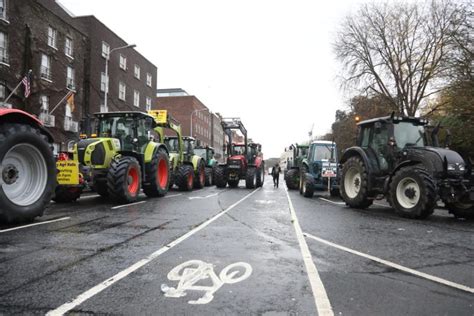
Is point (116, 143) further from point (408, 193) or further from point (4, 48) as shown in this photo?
point (4, 48)

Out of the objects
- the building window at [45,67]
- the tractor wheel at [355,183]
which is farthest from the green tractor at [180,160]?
the building window at [45,67]

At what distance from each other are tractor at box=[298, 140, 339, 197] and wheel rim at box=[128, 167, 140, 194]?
7.71 m

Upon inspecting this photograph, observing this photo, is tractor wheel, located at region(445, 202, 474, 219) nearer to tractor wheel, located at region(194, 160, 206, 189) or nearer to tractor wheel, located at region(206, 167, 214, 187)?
tractor wheel, located at region(194, 160, 206, 189)

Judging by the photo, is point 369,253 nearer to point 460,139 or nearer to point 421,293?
point 421,293

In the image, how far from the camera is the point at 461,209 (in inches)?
394

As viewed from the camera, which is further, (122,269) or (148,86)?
(148,86)

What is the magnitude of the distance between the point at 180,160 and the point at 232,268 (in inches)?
609

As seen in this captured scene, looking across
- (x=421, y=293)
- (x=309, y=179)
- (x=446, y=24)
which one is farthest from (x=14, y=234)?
(x=446, y=24)

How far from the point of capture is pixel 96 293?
381cm

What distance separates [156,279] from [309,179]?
532 inches

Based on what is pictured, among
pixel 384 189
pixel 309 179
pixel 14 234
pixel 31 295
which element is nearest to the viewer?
pixel 31 295

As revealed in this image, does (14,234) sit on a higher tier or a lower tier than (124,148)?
lower

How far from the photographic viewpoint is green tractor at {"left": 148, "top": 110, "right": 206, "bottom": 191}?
17.2m

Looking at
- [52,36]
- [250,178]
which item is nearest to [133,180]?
[250,178]
